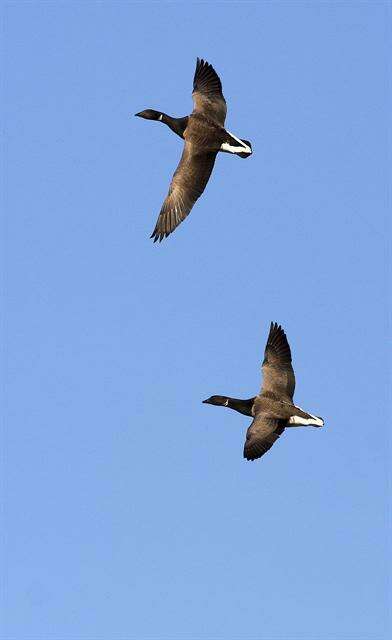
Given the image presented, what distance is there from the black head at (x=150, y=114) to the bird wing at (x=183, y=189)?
5.82 ft

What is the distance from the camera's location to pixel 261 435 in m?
63.1

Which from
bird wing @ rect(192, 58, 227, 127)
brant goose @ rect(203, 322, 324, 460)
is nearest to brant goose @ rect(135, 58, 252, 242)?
bird wing @ rect(192, 58, 227, 127)

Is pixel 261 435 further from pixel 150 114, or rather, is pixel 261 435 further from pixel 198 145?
pixel 150 114

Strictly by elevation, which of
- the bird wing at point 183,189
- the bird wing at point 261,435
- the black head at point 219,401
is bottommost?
the bird wing at point 261,435

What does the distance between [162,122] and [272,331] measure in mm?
6318

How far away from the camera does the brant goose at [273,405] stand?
63000mm

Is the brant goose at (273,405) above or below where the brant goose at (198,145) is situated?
below

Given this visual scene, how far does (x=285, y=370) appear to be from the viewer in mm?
64188

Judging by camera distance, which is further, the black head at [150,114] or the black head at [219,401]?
the black head at [219,401]

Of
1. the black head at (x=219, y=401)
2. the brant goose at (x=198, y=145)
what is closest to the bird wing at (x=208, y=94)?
the brant goose at (x=198, y=145)

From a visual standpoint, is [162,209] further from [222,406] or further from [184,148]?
[222,406]

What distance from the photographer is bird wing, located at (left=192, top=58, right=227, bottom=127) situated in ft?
206

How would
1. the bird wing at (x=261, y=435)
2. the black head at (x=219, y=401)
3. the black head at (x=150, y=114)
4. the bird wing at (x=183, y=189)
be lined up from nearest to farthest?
1. the bird wing at (x=183, y=189)
2. the bird wing at (x=261, y=435)
3. the black head at (x=150, y=114)
4. the black head at (x=219, y=401)

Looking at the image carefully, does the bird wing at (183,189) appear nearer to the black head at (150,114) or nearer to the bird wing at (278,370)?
the black head at (150,114)
